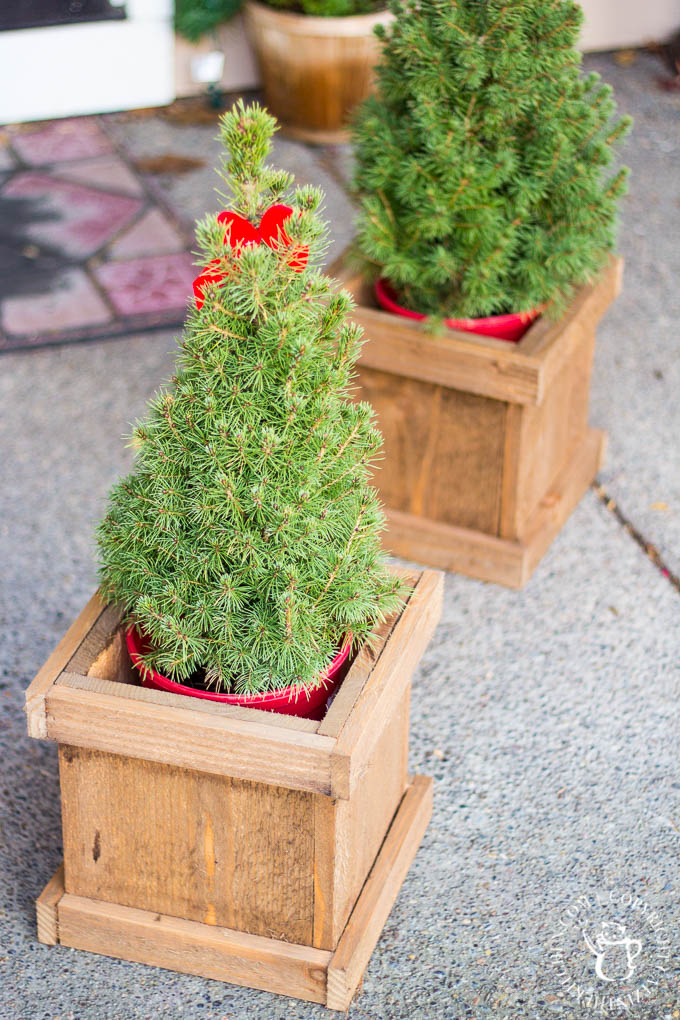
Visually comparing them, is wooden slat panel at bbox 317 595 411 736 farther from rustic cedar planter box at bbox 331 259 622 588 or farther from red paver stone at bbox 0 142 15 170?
red paver stone at bbox 0 142 15 170

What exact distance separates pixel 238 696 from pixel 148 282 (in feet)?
8.79

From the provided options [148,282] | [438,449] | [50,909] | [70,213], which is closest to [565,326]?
[438,449]

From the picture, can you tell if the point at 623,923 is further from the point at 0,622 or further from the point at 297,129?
the point at 297,129

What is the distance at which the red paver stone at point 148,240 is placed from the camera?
15.0 ft

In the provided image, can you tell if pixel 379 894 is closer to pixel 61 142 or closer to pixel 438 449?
pixel 438 449

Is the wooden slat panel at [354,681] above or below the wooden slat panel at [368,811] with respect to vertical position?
above

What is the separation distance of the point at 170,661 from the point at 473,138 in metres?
1.45

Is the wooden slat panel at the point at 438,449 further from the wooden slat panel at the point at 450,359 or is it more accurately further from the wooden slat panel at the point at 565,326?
the wooden slat panel at the point at 565,326

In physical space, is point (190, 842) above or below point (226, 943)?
above

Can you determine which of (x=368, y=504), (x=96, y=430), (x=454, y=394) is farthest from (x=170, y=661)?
(x=96, y=430)

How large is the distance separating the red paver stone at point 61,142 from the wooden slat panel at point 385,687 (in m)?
3.53

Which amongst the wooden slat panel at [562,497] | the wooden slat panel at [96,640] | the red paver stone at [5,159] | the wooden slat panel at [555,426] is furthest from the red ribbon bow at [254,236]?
the red paver stone at [5,159]

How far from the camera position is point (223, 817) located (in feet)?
6.80

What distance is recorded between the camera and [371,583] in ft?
6.83
